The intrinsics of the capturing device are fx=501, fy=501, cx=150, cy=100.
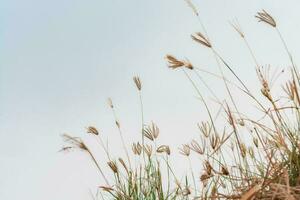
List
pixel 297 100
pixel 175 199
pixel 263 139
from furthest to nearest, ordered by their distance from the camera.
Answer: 1. pixel 175 199
2. pixel 263 139
3. pixel 297 100

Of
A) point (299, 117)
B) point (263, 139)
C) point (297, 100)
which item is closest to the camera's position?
point (297, 100)

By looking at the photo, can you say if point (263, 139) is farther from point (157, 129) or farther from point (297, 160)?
point (157, 129)

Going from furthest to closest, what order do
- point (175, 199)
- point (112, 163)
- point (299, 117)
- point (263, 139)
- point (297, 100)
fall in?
point (175, 199)
point (112, 163)
point (263, 139)
point (299, 117)
point (297, 100)

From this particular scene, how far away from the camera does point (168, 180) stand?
3.37 metres

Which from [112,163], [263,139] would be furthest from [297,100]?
[112,163]

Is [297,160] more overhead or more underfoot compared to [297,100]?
more underfoot

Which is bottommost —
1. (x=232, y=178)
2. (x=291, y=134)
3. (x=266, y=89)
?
(x=232, y=178)

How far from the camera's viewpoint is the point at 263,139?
2.42 m

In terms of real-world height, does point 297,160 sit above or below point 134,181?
below

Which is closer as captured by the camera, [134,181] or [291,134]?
[291,134]

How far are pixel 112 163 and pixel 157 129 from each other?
0.49 meters

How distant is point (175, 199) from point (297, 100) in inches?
56.0

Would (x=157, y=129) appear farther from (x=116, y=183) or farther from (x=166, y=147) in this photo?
(x=116, y=183)

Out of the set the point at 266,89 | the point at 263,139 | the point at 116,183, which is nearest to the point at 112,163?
the point at 116,183
